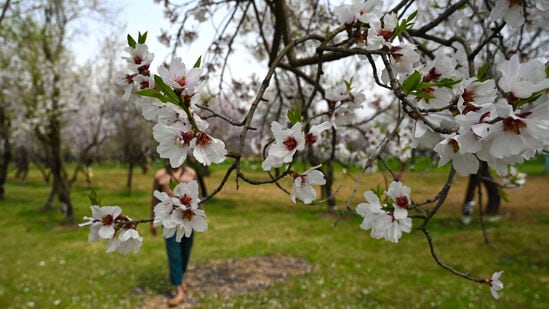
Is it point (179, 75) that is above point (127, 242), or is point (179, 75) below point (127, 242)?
above

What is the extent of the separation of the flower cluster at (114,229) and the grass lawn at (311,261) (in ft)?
9.92

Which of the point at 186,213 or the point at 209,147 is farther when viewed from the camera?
the point at 186,213

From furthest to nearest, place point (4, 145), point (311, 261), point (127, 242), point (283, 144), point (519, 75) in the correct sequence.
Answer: point (4, 145), point (311, 261), point (127, 242), point (283, 144), point (519, 75)

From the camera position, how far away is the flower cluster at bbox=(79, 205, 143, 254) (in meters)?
1.07

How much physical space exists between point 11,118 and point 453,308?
1226cm

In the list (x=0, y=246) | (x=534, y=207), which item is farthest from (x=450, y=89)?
(x=534, y=207)

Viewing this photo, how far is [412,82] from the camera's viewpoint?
0.86m

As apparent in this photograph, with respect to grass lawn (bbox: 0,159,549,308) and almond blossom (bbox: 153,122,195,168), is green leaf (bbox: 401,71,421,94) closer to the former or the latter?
almond blossom (bbox: 153,122,195,168)

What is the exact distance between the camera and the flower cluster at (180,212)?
1.00 meters

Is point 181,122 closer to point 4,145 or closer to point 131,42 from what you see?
point 131,42

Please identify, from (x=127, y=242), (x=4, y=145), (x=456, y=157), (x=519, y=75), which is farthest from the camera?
(x=4, y=145)

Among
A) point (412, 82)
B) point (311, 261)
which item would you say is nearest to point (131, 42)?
point (412, 82)

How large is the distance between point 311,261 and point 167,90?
20.2 feet

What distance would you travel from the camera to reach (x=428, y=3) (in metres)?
2.27
